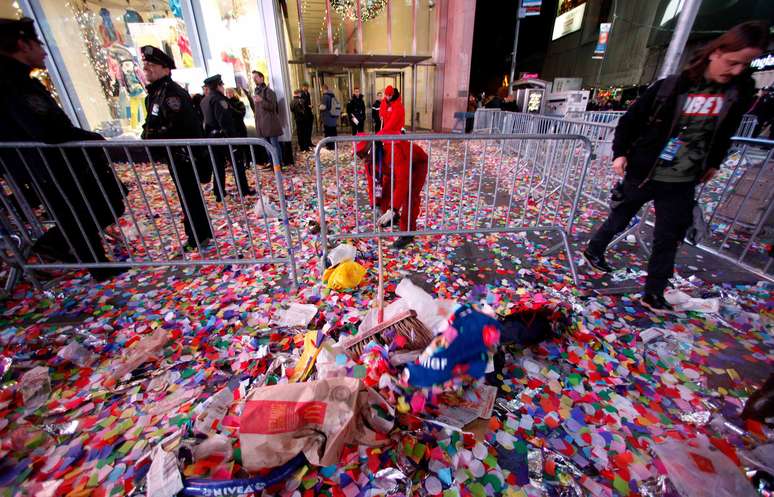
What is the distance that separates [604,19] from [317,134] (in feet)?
81.9

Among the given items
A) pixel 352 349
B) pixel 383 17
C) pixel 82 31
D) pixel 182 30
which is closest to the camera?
pixel 352 349

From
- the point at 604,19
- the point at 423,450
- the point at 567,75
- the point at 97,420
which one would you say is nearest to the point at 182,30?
the point at 97,420

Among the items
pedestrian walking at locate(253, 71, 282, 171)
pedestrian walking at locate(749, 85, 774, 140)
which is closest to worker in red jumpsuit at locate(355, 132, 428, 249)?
pedestrian walking at locate(253, 71, 282, 171)

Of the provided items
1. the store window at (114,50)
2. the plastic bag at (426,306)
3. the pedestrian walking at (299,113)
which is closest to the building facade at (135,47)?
the store window at (114,50)

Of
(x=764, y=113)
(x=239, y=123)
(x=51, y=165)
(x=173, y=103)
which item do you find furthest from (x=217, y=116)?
(x=764, y=113)

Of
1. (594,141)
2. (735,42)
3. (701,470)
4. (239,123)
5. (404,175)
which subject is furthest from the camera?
(239,123)

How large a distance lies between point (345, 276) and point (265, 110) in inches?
246

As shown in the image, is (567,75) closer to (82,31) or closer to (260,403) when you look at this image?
(82,31)

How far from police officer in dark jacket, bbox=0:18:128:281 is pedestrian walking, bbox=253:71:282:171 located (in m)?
4.42

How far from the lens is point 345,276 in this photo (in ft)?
10.8

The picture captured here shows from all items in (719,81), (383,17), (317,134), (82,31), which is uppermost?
(383,17)

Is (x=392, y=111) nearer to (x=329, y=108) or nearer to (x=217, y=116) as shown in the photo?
(x=217, y=116)

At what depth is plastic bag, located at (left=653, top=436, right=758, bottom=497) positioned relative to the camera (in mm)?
1481

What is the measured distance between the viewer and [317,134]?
58.0 feet
